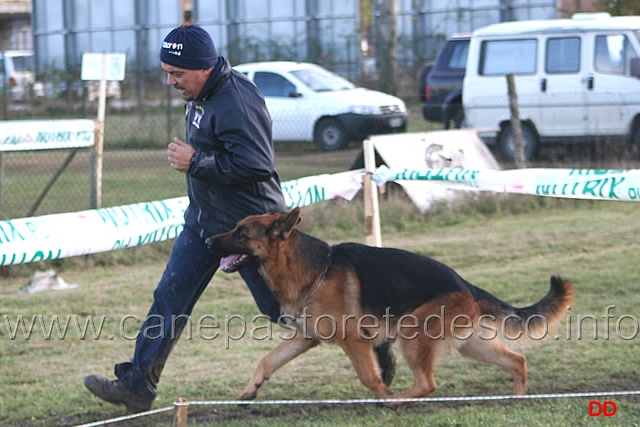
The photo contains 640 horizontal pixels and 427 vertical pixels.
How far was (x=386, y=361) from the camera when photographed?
5129 mm

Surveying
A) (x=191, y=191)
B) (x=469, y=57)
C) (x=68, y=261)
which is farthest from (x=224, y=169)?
(x=469, y=57)

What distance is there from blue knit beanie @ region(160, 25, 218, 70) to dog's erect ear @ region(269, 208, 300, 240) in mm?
786

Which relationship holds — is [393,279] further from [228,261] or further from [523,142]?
[523,142]

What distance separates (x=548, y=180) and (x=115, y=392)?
10.2 feet

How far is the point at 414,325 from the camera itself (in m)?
4.66

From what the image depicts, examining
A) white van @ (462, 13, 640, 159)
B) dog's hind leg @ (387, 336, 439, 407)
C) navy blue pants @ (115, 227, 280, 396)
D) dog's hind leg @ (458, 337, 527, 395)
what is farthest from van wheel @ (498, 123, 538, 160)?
navy blue pants @ (115, 227, 280, 396)

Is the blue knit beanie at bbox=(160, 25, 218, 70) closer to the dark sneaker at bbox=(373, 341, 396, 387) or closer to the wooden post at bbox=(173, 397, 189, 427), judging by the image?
the wooden post at bbox=(173, 397, 189, 427)

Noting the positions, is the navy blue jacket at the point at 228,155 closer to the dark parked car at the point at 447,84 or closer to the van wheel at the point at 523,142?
the van wheel at the point at 523,142

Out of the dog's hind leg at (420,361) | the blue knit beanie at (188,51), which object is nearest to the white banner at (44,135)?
the blue knit beanie at (188,51)

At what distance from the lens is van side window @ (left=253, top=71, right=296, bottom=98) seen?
1703cm

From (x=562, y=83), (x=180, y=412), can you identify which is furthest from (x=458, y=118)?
(x=180, y=412)

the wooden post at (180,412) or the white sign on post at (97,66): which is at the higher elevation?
the white sign on post at (97,66)

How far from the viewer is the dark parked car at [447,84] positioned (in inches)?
640

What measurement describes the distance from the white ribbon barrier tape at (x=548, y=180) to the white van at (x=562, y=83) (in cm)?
753
